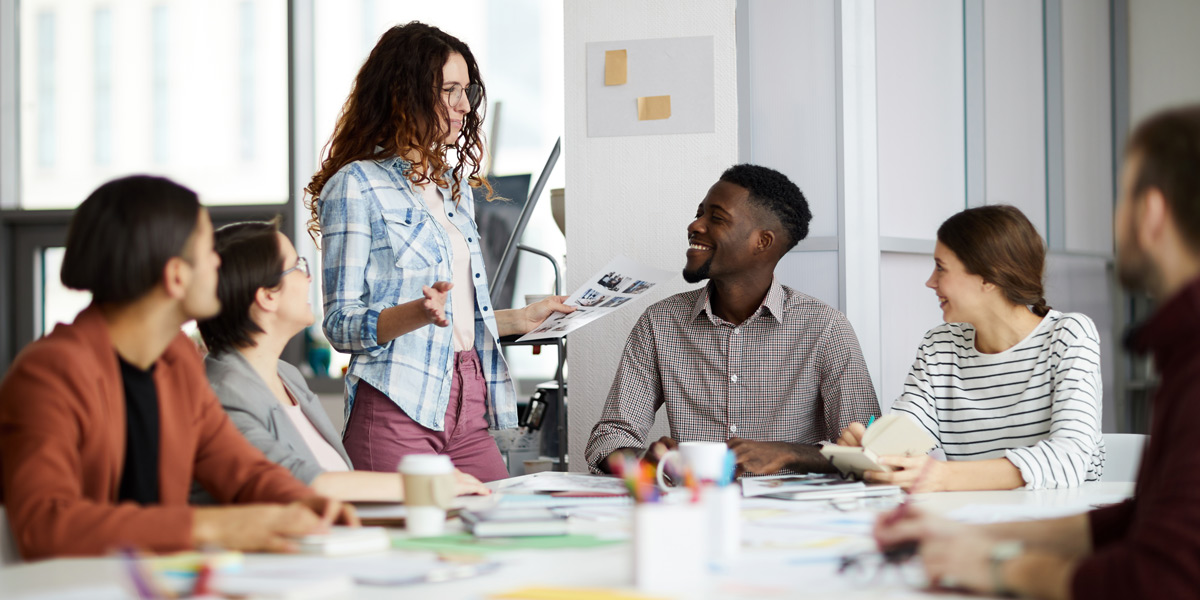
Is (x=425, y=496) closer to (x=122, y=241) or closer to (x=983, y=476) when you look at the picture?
(x=122, y=241)

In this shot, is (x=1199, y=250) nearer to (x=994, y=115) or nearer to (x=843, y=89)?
(x=843, y=89)

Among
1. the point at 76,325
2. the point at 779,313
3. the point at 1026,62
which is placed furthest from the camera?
the point at 1026,62

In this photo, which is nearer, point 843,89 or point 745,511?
point 745,511

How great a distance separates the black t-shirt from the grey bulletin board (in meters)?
1.82

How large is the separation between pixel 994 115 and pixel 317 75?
353cm

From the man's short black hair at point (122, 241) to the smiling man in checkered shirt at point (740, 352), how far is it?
1.26m

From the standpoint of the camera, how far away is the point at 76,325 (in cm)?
134

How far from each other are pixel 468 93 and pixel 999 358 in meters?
1.36

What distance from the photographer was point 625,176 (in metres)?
2.96

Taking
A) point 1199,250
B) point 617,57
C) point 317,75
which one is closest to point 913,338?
point 617,57

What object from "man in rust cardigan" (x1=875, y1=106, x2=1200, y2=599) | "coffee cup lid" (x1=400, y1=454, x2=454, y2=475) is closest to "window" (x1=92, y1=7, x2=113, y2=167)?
"coffee cup lid" (x1=400, y1=454, x2=454, y2=475)

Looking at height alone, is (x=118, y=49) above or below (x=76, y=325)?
above

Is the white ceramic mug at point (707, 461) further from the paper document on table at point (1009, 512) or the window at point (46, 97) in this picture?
the window at point (46, 97)

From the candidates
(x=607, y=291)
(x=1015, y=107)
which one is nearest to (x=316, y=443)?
(x=607, y=291)
